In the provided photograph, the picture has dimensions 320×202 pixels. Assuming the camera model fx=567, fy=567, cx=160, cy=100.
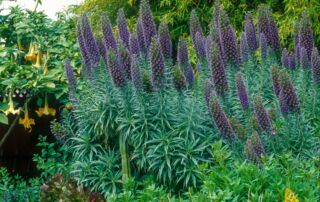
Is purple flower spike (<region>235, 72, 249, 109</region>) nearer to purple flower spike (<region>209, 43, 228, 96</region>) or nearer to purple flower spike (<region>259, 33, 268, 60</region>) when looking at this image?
purple flower spike (<region>209, 43, 228, 96</region>)

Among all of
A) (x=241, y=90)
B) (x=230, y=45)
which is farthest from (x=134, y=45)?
(x=241, y=90)

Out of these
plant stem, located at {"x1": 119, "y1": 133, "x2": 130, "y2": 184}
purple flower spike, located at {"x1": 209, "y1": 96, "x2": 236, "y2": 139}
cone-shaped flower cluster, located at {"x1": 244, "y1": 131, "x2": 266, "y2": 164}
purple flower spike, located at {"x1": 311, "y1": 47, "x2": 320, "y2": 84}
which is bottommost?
plant stem, located at {"x1": 119, "y1": 133, "x2": 130, "y2": 184}

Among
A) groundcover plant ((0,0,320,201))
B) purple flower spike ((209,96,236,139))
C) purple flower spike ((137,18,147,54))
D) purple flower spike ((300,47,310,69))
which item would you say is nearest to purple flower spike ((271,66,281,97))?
groundcover plant ((0,0,320,201))

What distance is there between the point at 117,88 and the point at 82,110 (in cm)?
55

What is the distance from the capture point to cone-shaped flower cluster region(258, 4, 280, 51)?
16.2 feet

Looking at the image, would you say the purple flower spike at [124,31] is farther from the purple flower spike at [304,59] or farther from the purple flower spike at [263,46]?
the purple flower spike at [304,59]

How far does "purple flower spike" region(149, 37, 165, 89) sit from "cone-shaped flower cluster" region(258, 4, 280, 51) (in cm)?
107

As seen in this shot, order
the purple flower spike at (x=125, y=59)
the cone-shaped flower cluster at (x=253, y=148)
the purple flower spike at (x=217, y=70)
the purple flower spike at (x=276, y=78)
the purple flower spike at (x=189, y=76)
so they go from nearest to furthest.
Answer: the cone-shaped flower cluster at (x=253, y=148) → the purple flower spike at (x=276, y=78) → the purple flower spike at (x=217, y=70) → the purple flower spike at (x=125, y=59) → the purple flower spike at (x=189, y=76)

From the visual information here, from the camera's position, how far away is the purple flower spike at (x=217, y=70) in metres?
4.18

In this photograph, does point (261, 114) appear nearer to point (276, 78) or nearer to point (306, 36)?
point (276, 78)

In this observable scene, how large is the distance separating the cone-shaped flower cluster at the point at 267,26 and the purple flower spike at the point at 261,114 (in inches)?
56.0

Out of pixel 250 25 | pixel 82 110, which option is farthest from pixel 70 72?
pixel 250 25

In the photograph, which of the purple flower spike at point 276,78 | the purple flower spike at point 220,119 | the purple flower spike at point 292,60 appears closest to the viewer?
the purple flower spike at point 220,119

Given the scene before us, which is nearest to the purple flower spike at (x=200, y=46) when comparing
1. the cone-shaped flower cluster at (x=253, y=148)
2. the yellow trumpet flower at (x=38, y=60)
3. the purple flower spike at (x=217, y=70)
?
the purple flower spike at (x=217, y=70)
